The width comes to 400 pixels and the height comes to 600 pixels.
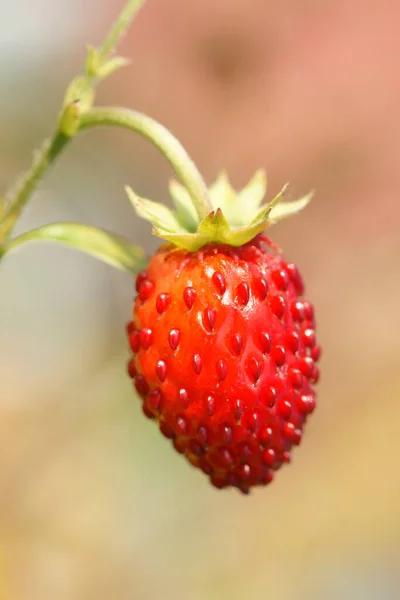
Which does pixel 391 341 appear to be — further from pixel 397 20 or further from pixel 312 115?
pixel 397 20

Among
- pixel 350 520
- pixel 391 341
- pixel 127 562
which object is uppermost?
pixel 391 341

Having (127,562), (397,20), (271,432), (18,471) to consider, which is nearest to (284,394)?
(271,432)

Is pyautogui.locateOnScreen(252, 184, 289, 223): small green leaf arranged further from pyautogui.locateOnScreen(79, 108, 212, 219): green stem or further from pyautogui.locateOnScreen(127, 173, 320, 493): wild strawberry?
pyautogui.locateOnScreen(79, 108, 212, 219): green stem

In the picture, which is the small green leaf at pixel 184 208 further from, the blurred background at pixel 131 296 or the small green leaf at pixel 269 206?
the blurred background at pixel 131 296

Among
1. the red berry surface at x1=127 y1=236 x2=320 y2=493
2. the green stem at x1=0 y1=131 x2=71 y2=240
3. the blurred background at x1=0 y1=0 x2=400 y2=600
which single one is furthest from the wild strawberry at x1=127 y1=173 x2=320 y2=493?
the blurred background at x1=0 y1=0 x2=400 y2=600

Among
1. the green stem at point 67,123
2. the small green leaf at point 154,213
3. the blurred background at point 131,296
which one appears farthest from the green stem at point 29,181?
the blurred background at point 131,296

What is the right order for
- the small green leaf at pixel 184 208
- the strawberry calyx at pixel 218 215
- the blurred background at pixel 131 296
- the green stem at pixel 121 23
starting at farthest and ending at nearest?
the blurred background at pixel 131 296 → the small green leaf at pixel 184 208 → the strawberry calyx at pixel 218 215 → the green stem at pixel 121 23
